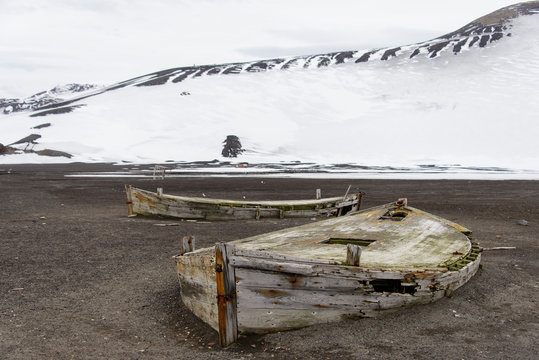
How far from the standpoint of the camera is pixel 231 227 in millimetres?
16719

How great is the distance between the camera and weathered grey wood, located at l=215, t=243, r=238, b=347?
622 centimetres

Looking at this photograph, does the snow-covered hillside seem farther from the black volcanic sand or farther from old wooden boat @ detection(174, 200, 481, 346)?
old wooden boat @ detection(174, 200, 481, 346)

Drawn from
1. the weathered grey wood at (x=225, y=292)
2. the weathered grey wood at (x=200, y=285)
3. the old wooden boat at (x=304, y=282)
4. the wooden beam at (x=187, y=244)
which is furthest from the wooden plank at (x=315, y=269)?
the wooden beam at (x=187, y=244)

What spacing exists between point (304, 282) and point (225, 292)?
3.54ft


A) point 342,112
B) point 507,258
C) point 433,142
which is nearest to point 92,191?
point 507,258

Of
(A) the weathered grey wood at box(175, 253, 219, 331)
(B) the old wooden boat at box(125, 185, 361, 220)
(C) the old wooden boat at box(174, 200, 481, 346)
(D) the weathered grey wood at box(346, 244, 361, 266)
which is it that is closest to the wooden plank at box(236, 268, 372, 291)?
(C) the old wooden boat at box(174, 200, 481, 346)

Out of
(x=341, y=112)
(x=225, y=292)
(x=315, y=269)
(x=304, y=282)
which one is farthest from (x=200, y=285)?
(x=341, y=112)

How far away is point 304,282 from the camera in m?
6.56

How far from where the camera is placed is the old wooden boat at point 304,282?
20.8 ft

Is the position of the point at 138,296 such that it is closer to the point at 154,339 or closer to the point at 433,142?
the point at 154,339

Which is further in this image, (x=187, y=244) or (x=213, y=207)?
(x=213, y=207)

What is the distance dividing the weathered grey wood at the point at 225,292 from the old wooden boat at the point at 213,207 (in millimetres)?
11608

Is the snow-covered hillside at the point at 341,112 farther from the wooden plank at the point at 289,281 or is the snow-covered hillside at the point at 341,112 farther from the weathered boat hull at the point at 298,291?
the wooden plank at the point at 289,281

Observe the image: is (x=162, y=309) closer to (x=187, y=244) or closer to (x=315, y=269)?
(x=187, y=244)
